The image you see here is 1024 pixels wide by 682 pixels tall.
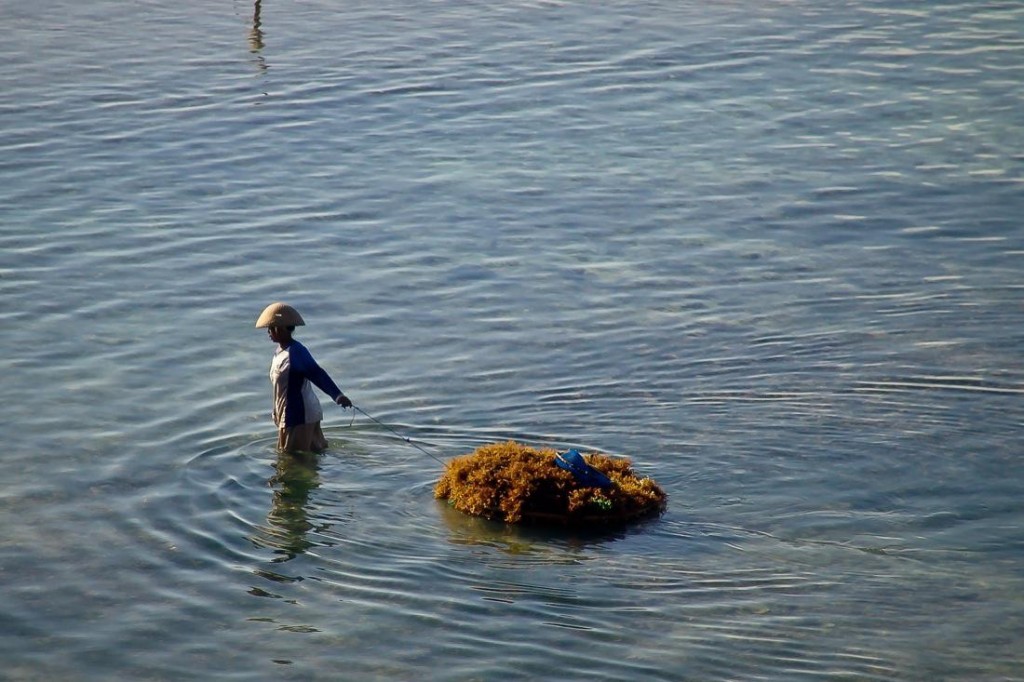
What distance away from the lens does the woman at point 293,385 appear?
44.3ft

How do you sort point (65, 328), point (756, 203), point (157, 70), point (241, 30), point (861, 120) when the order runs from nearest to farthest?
point (65, 328)
point (756, 203)
point (861, 120)
point (157, 70)
point (241, 30)

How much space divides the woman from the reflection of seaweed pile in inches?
62.6

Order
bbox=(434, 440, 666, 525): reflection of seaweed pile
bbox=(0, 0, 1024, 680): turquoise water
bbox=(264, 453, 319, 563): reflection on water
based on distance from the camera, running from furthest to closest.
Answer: bbox=(264, 453, 319, 563): reflection on water → bbox=(434, 440, 666, 525): reflection of seaweed pile → bbox=(0, 0, 1024, 680): turquoise water

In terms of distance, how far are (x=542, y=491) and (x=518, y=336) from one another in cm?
498

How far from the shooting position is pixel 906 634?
10562mm

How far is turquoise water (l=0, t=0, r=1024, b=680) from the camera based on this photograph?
36.0 feet

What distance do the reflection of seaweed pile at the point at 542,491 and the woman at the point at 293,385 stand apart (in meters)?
1.59

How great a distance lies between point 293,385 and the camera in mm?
13641

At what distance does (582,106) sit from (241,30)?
8.46m

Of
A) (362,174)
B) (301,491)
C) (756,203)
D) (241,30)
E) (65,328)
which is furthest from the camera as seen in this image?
(241,30)

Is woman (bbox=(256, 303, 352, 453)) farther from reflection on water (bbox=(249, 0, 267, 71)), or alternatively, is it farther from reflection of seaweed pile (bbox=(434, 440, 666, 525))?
reflection on water (bbox=(249, 0, 267, 71))

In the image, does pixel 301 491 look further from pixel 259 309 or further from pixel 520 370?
pixel 259 309

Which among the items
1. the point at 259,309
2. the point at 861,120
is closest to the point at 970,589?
the point at 259,309

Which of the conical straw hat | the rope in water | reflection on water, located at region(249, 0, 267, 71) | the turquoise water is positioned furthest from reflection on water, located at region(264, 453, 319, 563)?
reflection on water, located at region(249, 0, 267, 71)
